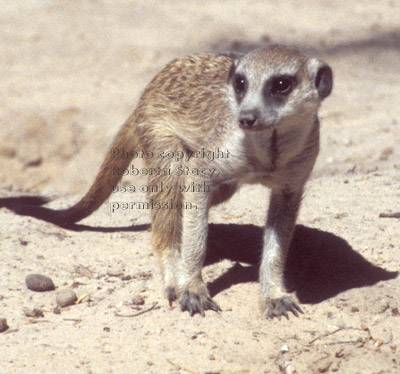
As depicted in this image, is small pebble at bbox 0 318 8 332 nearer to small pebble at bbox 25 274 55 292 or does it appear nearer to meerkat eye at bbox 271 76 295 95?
small pebble at bbox 25 274 55 292

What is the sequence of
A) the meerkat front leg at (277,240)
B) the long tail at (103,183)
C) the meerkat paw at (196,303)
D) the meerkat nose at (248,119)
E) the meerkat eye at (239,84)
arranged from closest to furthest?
the meerkat nose at (248,119) → the meerkat eye at (239,84) → the meerkat paw at (196,303) → the meerkat front leg at (277,240) → the long tail at (103,183)

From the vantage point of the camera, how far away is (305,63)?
2.93 meters

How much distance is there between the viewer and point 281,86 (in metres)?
2.78

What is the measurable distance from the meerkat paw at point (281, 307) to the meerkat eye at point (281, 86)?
96 cm

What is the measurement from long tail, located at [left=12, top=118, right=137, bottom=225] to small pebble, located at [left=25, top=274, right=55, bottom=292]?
80 cm

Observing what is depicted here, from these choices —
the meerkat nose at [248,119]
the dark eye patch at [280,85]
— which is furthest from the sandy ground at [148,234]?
the dark eye patch at [280,85]

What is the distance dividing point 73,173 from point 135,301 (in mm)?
2715

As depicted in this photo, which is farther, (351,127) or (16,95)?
(16,95)

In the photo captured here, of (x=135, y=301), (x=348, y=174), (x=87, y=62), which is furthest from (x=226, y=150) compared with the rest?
(x=87, y=62)

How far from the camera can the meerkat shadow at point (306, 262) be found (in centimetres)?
310

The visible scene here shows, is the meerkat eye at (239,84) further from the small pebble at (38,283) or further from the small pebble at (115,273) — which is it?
the small pebble at (38,283)

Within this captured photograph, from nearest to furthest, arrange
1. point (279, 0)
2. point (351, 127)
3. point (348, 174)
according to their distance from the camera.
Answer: point (348, 174) → point (351, 127) → point (279, 0)

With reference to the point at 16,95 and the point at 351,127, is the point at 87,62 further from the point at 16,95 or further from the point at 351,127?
the point at 351,127

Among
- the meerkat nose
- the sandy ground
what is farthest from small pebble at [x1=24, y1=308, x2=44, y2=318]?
the meerkat nose
